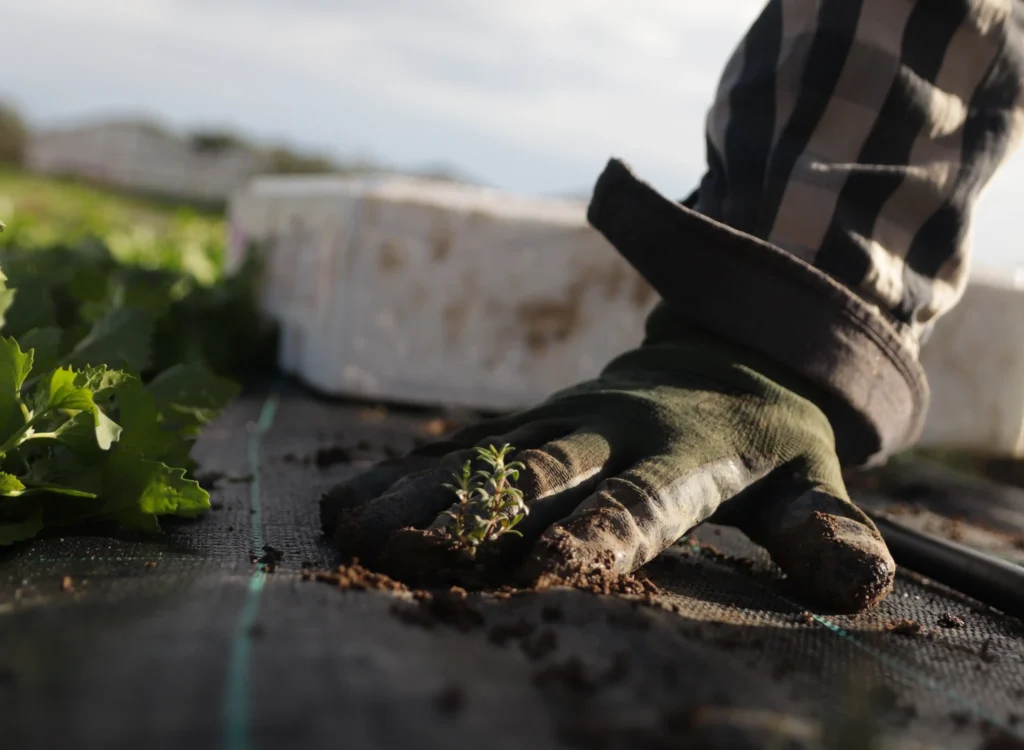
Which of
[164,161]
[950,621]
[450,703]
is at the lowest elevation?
[164,161]

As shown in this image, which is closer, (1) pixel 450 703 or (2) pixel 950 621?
(1) pixel 450 703

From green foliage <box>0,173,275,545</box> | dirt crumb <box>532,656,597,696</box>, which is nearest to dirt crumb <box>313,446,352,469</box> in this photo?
green foliage <box>0,173,275,545</box>

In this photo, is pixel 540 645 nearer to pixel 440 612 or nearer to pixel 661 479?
pixel 440 612

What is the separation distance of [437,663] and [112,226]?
788 centimetres

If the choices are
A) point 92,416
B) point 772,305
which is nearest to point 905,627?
point 772,305

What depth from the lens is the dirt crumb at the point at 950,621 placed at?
3.74 feet

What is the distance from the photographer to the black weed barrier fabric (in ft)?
2.11

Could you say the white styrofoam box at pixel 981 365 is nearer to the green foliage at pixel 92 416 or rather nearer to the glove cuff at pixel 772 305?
the glove cuff at pixel 772 305

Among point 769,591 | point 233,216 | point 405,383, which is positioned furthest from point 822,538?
point 233,216

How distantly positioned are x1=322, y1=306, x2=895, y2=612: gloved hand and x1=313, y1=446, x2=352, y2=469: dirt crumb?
1.46ft

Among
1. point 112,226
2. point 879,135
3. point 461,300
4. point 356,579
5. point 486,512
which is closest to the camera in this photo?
point 356,579

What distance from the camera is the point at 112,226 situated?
783 cm

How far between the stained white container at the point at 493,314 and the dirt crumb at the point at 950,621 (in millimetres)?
1559

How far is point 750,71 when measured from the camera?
1.50 m
